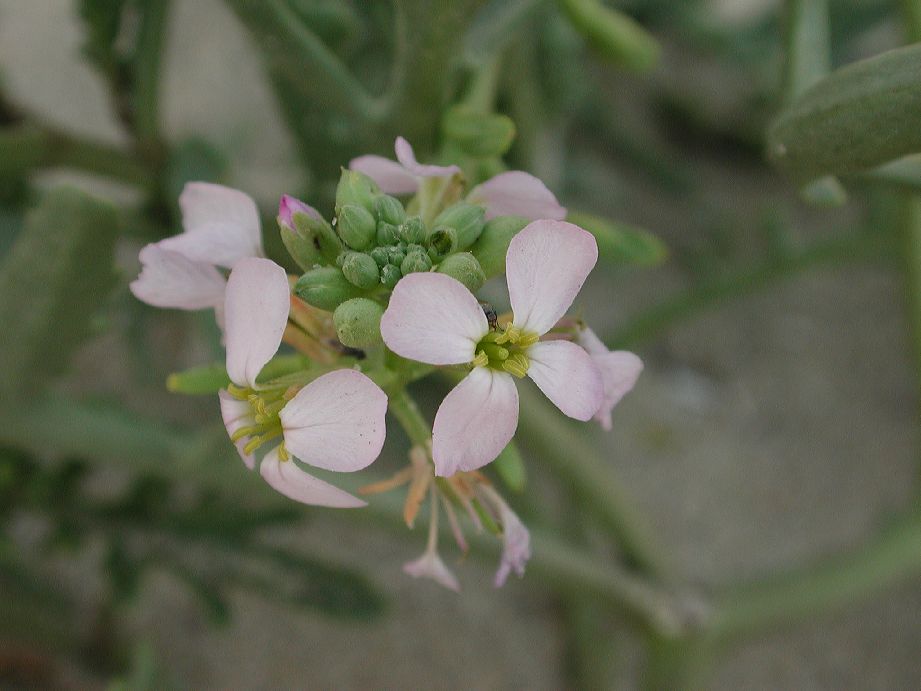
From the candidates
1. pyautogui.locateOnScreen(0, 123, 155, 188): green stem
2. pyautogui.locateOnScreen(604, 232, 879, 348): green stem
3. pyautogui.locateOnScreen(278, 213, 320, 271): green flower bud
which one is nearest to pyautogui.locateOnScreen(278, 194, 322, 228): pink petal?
pyautogui.locateOnScreen(278, 213, 320, 271): green flower bud

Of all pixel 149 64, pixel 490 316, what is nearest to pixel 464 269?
pixel 490 316

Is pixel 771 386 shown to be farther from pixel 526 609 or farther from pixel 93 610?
pixel 93 610

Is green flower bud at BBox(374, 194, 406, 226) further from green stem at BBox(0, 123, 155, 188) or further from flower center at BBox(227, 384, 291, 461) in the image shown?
green stem at BBox(0, 123, 155, 188)

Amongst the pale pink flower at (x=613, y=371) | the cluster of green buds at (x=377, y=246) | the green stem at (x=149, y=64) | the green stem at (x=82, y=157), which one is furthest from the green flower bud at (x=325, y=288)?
the green stem at (x=82, y=157)

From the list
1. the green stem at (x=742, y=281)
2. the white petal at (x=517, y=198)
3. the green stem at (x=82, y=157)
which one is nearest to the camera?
the white petal at (x=517, y=198)

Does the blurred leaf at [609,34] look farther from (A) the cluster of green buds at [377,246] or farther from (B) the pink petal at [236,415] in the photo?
(B) the pink petal at [236,415]

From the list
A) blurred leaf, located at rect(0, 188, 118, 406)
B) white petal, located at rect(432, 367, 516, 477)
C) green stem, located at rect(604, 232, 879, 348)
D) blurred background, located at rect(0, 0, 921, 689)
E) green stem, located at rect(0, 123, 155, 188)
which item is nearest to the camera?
white petal, located at rect(432, 367, 516, 477)
